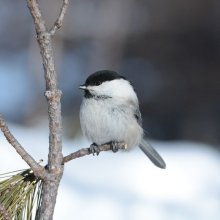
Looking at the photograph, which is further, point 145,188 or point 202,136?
point 202,136

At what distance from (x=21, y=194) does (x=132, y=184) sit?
1572 mm

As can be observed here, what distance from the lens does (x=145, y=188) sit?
2.31 m

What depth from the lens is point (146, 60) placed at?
10.3 ft

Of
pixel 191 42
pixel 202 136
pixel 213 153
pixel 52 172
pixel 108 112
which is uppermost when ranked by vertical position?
pixel 191 42

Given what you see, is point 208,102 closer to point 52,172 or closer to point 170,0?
point 170,0

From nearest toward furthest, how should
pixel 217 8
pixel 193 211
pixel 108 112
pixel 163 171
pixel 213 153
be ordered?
1. pixel 108 112
2. pixel 193 211
3. pixel 163 171
4. pixel 213 153
5. pixel 217 8

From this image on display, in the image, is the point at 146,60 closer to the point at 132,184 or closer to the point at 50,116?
the point at 132,184

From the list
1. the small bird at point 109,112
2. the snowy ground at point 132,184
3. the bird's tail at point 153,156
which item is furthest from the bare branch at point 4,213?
the snowy ground at point 132,184

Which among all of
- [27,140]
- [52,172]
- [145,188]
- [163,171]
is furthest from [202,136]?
[52,172]

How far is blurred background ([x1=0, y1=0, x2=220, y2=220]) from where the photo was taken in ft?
9.71

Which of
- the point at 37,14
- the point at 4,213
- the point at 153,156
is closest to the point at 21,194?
the point at 4,213

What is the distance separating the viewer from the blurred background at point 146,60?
2.96 meters

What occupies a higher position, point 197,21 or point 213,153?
point 197,21

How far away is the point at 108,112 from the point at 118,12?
1.82 meters
